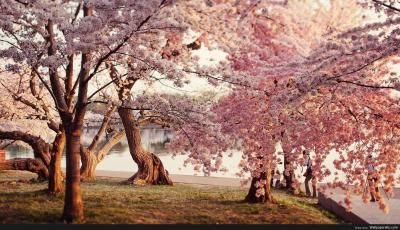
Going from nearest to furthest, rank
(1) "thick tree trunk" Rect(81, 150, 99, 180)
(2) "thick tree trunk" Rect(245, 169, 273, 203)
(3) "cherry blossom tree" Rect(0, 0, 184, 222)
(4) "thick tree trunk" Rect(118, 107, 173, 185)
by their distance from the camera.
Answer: (3) "cherry blossom tree" Rect(0, 0, 184, 222) < (2) "thick tree trunk" Rect(245, 169, 273, 203) < (4) "thick tree trunk" Rect(118, 107, 173, 185) < (1) "thick tree trunk" Rect(81, 150, 99, 180)

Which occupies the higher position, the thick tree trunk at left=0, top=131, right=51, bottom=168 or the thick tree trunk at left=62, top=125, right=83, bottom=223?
the thick tree trunk at left=0, top=131, right=51, bottom=168

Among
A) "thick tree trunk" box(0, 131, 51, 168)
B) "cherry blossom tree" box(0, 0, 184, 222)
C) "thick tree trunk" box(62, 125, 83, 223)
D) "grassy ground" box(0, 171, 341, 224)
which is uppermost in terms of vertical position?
"cherry blossom tree" box(0, 0, 184, 222)

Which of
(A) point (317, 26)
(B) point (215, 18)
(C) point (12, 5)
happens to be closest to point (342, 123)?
(A) point (317, 26)

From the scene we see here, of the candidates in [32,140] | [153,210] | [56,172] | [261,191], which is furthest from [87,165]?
[153,210]

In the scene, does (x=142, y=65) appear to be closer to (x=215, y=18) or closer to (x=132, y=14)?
(x=132, y=14)

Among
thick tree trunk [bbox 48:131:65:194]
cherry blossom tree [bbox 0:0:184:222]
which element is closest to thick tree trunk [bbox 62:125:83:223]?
cherry blossom tree [bbox 0:0:184:222]

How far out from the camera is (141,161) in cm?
2253

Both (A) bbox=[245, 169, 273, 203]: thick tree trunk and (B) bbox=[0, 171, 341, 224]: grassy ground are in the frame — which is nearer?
(B) bbox=[0, 171, 341, 224]: grassy ground

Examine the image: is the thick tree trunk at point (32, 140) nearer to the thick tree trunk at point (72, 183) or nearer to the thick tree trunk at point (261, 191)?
the thick tree trunk at point (72, 183)

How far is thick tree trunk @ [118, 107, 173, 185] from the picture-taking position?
22.4m

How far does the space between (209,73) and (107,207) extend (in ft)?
14.0

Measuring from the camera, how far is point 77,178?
1083 centimetres

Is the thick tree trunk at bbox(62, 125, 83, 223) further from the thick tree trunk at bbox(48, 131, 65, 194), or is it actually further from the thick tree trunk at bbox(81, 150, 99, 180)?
the thick tree trunk at bbox(81, 150, 99, 180)

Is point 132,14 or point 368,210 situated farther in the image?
point 368,210
